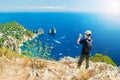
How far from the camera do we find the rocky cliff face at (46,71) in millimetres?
12508

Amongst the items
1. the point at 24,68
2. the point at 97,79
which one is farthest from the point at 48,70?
the point at 97,79

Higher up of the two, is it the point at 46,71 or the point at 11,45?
the point at 46,71

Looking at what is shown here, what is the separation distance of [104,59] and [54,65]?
63330mm

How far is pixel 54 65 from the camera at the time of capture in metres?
14.6

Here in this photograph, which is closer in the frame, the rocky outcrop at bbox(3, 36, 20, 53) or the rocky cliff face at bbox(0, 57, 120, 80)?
the rocky cliff face at bbox(0, 57, 120, 80)

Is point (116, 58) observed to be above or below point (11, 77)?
below

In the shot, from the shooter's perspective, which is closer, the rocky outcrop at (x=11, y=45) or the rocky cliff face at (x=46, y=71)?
the rocky cliff face at (x=46, y=71)

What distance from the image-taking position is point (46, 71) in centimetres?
1323

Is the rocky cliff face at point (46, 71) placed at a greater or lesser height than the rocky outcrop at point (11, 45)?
greater

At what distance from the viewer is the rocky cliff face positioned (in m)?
12.5

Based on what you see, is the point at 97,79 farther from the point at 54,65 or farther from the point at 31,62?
the point at 31,62

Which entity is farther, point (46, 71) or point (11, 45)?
point (11, 45)

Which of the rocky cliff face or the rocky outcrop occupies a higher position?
the rocky cliff face

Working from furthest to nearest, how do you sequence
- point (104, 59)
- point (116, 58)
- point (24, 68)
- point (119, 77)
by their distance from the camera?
1. point (116, 58)
2. point (104, 59)
3. point (24, 68)
4. point (119, 77)
